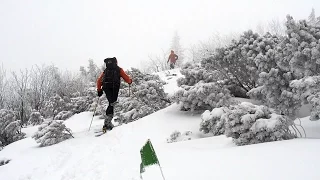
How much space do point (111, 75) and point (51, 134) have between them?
2547 millimetres

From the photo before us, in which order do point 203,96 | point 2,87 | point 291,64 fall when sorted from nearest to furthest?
1. point 291,64
2. point 203,96
3. point 2,87

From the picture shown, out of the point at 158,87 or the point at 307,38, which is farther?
the point at 158,87

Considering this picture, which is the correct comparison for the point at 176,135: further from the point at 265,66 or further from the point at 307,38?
the point at 307,38

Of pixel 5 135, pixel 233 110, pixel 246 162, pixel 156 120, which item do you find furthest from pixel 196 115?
pixel 5 135

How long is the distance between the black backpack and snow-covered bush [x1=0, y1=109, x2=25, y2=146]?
242 inches

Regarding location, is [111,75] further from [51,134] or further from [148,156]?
[148,156]

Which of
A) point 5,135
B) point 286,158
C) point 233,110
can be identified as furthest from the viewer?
point 5,135

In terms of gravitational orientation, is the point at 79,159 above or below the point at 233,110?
below

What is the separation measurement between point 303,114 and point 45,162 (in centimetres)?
712

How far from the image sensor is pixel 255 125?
5371 millimetres

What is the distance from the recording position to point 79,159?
6242 millimetres

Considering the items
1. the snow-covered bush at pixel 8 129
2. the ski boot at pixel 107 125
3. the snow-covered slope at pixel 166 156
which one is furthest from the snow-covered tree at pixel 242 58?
the snow-covered bush at pixel 8 129

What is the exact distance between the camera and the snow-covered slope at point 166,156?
343 centimetres

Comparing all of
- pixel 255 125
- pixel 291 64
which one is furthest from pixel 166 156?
pixel 291 64
